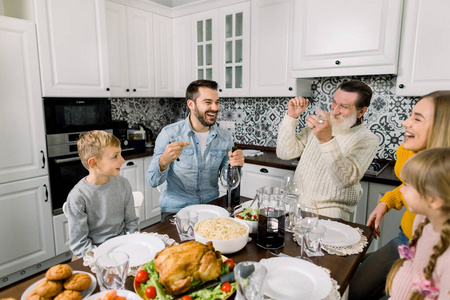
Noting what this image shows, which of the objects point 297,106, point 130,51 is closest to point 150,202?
point 130,51

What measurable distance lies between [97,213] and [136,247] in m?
0.49

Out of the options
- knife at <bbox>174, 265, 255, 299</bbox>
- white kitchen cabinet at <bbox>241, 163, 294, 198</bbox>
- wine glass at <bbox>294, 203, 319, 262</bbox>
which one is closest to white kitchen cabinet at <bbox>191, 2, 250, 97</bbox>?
white kitchen cabinet at <bbox>241, 163, 294, 198</bbox>

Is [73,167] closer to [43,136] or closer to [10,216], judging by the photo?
[43,136]

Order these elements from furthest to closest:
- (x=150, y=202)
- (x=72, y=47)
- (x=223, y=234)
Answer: (x=150, y=202) < (x=72, y=47) < (x=223, y=234)

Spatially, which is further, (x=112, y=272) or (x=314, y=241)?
Result: (x=314, y=241)

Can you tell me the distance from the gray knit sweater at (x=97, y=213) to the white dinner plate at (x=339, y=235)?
1003mm

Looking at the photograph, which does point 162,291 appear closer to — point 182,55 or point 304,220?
point 304,220

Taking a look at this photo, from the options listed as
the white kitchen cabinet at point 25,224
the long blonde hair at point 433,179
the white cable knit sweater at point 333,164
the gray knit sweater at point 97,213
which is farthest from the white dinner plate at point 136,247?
the white kitchen cabinet at point 25,224

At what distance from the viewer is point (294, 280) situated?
3.02ft

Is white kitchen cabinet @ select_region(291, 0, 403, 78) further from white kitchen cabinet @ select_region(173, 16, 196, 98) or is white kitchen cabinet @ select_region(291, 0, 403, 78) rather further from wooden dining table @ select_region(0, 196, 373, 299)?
wooden dining table @ select_region(0, 196, 373, 299)

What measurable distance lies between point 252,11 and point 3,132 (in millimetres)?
2387

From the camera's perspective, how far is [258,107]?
3383mm

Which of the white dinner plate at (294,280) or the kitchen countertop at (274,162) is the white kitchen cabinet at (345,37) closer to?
the kitchen countertop at (274,162)

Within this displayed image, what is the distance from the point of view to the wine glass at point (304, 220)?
3.48 feet
